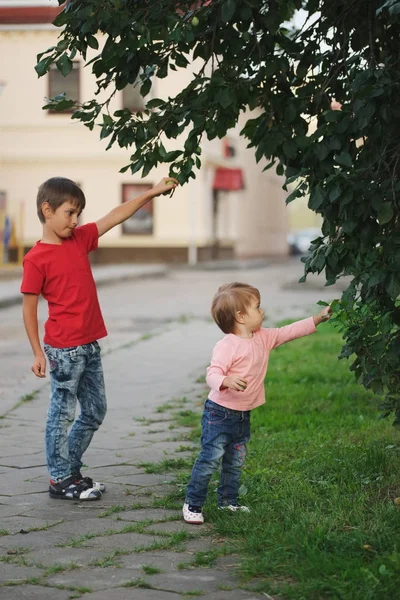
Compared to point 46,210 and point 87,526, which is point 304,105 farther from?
point 87,526

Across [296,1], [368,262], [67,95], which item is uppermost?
[296,1]

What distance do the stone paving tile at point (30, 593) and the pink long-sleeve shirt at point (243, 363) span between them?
1324mm

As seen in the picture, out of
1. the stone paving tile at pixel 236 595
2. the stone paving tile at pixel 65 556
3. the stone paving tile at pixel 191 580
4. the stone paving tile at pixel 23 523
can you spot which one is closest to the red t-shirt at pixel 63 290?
the stone paving tile at pixel 23 523

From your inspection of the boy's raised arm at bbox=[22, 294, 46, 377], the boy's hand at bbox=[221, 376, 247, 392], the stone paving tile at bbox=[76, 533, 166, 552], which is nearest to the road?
the boy's raised arm at bbox=[22, 294, 46, 377]

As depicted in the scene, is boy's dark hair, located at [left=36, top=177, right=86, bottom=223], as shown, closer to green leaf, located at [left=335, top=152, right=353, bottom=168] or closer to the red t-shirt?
the red t-shirt

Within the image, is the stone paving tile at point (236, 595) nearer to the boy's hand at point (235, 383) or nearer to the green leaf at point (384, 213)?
the boy's hand at point (235, 383)

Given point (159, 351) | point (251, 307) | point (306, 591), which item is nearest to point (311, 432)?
point (251, 307)

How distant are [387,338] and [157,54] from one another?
1.73m

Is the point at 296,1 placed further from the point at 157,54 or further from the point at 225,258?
the point at 225,258

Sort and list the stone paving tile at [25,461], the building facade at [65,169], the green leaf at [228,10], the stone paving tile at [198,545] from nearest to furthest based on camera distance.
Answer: the stone paving tile at [198,545] → the green leaf at [228,10] → the stone paving tile at [25,461] → the building facade at [65,169]

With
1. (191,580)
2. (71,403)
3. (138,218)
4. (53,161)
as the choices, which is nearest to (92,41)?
(71,403)

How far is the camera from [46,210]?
5.25 metres

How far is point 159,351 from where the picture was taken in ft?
38.8

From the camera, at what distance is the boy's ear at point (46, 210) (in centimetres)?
523
